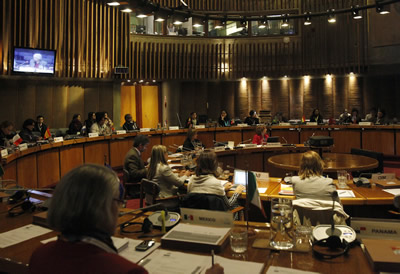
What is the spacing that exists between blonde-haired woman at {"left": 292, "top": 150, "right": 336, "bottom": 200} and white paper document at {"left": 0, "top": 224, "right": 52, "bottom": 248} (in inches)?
84.6

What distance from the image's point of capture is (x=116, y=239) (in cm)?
198

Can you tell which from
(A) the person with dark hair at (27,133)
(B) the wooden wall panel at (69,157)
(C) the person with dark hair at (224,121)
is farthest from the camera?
(C) the person with dark hair at (224,121)

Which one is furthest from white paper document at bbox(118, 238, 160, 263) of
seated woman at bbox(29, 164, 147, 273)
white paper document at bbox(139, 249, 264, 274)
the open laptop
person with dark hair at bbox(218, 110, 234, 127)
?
person with dark hair at bbox(218, 110, 234, 127)

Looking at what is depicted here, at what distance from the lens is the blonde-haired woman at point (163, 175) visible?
4215 mm

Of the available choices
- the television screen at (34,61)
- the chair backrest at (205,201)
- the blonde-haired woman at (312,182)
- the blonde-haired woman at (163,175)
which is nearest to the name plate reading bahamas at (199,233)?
the chair backrest at (205,201)

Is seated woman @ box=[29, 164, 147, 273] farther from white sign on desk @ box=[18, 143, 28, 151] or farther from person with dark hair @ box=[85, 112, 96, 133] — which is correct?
person with dark hair @ box=[85, 112, 96, 133]

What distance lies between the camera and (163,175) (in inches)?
166

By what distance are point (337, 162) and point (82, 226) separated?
4767 mm

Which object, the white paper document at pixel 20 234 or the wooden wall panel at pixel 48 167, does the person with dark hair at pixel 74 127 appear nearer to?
the wooden wall panel at pixel 48 167

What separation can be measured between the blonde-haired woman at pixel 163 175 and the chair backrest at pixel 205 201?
1.04 m

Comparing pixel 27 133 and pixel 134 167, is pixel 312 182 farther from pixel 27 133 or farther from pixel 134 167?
pixel 27 133

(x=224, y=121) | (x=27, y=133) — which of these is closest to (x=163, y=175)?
(x=27, y=133)

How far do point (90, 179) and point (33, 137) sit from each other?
6.38 m

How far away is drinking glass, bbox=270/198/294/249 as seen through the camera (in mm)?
1888
